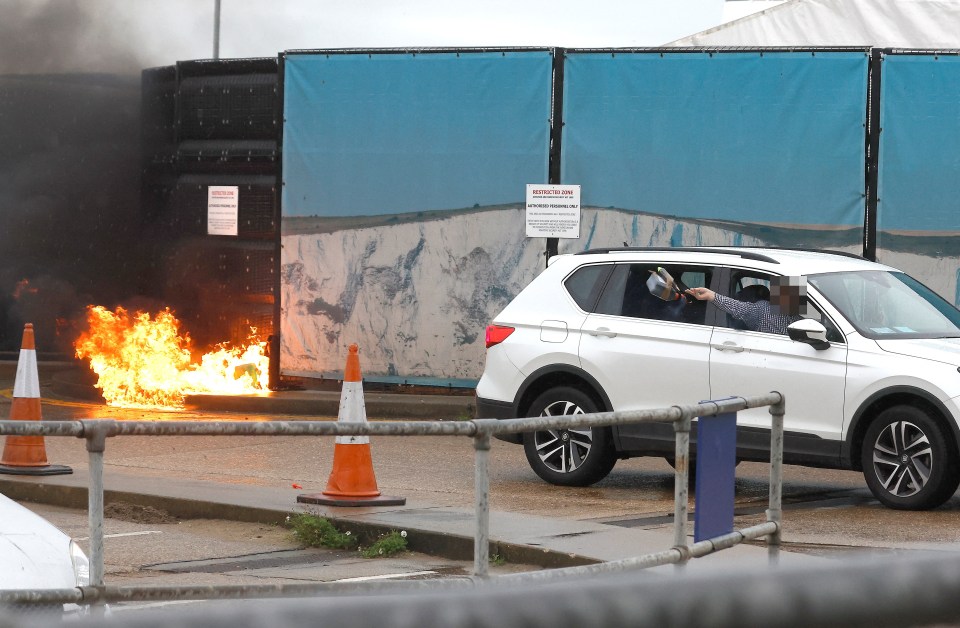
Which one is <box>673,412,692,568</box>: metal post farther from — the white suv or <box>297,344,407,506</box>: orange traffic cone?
the white suv

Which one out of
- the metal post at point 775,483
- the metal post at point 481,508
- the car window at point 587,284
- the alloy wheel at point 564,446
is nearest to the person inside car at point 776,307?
the car window at point 587,284

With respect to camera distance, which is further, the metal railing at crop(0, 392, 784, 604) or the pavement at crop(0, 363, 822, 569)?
the pavement at crop(0, 363, 822, 569)

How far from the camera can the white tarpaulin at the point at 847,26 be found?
1866 centimetres

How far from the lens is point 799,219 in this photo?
14148mm

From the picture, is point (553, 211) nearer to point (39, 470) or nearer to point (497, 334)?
point (497, 334)

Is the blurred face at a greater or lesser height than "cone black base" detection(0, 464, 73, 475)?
greater

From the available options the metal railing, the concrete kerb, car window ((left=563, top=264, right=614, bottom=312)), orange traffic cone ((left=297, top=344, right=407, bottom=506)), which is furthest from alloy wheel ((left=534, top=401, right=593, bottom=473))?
the metal railing

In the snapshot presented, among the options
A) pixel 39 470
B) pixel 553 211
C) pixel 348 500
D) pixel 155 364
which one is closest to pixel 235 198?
pixel 155 364

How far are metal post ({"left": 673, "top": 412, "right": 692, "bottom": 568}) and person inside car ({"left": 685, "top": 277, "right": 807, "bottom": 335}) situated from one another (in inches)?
162

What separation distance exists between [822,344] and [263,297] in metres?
8.52

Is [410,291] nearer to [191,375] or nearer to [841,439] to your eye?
[191,375]

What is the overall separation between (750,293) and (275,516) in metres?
3.58

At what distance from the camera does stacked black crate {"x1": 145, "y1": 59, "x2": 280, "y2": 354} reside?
16.3 metres

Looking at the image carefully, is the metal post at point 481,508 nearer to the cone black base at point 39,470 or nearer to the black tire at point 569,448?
the black tire at point 569,448
